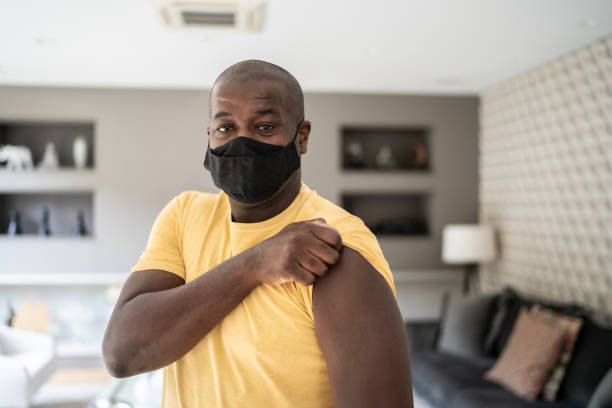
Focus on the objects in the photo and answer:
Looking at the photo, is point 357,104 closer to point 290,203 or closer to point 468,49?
point 468,49

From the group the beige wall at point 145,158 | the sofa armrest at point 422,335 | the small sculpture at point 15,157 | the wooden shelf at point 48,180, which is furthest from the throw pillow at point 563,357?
the small sculpture at point 15,157

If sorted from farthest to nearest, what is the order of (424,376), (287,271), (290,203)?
(424,376), (290,203), (287,271)

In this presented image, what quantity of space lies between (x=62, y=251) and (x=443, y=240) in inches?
144

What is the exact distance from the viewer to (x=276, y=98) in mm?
704

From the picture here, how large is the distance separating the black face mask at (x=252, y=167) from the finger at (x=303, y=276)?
17 centimetres

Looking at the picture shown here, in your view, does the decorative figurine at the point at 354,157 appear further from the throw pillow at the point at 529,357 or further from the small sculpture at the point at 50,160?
the small sculpture at the point at 50,160

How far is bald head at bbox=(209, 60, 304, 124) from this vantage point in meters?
0.70

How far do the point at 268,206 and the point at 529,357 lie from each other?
273 centimetres

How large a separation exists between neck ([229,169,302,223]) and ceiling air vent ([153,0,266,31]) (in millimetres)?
2066

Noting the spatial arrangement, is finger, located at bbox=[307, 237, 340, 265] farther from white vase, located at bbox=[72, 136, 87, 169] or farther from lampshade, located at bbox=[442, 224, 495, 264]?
white vase, located at bbox=[72, 136, 87, 169]

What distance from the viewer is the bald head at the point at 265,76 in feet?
2.30

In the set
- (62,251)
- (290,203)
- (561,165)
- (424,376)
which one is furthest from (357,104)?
(290,203)

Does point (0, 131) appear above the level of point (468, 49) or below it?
below

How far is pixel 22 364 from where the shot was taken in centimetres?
328
